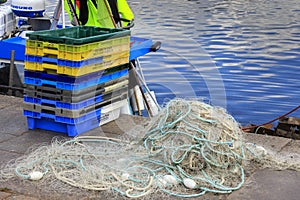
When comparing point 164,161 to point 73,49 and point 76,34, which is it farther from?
point 76,34

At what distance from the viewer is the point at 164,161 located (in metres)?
4.81

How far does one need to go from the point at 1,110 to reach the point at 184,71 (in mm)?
6148

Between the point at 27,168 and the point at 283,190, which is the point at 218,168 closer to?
the point at 283,190

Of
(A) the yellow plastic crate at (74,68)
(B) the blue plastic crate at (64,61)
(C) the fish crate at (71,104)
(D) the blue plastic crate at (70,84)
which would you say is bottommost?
(C) the fish crate at (71,104)

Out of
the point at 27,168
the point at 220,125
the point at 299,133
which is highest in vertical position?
the point at 220,125

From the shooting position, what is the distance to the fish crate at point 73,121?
559 centimetres

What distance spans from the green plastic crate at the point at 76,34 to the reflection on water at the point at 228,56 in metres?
3.73

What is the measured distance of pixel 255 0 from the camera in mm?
22609

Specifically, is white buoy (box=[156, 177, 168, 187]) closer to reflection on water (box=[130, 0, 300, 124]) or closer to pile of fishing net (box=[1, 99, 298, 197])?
pile of fishing net (box=[1, 99, 298, 197])

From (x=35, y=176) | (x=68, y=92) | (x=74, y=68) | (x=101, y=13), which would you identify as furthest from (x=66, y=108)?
(x=101, y=13)

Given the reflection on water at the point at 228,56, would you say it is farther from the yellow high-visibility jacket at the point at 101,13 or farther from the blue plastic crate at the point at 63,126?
the blue plastic crate at the point at 63,126

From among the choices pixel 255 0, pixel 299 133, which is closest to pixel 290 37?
pixel 255 0

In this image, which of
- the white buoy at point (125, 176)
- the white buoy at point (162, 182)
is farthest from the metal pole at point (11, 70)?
the white buoy at point (162, 182)

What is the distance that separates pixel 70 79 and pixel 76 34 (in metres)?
0.83
